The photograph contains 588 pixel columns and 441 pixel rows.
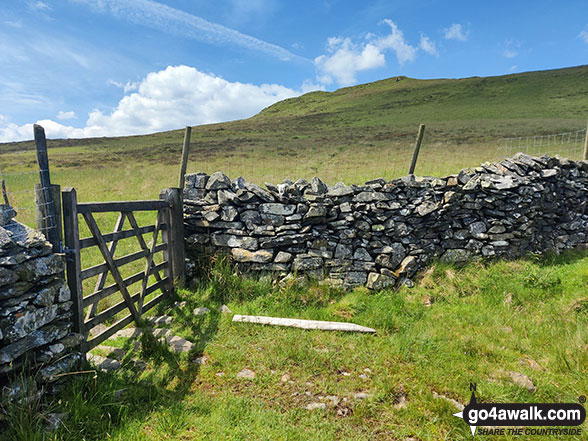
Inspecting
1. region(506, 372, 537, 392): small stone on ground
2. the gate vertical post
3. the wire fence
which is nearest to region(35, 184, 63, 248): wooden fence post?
the gate vertical post

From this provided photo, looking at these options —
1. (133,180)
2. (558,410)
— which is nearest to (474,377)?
(558,410)

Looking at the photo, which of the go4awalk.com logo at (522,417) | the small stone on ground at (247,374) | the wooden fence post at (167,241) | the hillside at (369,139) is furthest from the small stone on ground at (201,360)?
the hillside at (369,139)

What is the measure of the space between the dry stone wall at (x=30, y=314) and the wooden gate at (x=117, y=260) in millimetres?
397

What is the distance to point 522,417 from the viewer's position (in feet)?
11.1

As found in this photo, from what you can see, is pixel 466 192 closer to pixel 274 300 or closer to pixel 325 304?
pixel 325 304

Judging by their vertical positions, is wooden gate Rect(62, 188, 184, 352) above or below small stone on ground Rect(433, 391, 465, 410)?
above

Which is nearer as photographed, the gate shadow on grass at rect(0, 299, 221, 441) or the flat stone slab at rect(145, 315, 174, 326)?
the gate shadow on grass at rect(0, 299, 221, 441)

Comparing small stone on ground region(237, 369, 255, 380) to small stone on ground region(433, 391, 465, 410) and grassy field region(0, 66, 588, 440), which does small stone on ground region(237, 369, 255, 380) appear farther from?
small stone on ground region(433, 391, 465, 410)

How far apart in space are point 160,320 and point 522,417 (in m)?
5.07

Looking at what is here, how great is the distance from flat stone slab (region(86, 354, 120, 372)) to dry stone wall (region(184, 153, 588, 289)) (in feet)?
8.87

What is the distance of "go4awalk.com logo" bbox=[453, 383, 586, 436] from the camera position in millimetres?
3172

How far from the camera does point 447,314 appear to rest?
5.59 metres

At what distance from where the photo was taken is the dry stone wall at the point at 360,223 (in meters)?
6.50

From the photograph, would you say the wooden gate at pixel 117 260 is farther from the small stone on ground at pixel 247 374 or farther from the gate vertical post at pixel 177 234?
the small stone on ground at pixel 247 374
